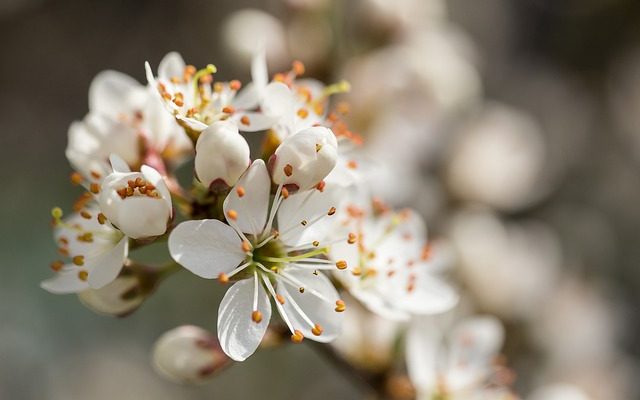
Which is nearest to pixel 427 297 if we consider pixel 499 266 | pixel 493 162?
pixel 499 266

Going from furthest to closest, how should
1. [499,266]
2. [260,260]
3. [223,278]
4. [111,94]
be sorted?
[499,266], [111,94], [260,260], [223,278]

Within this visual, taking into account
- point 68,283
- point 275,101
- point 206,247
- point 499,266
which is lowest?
point 499,266

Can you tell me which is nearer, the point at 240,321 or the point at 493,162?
the point at 240,321

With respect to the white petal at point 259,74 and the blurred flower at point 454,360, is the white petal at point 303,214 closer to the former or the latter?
the white petal at point 259,74

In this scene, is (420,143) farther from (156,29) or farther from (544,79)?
(156,29)

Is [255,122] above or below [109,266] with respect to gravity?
above

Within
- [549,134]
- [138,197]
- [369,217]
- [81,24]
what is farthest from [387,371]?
[81,24]

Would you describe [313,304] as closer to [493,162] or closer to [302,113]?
[302,113]

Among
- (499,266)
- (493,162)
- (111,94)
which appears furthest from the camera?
(493,162)
